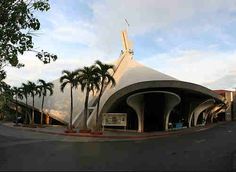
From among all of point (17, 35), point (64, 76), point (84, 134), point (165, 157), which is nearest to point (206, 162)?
point (165, 157)

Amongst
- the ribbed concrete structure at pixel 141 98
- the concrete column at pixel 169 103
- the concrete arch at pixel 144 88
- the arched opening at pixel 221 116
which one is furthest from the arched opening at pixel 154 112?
the arched opening at pixel 221 116

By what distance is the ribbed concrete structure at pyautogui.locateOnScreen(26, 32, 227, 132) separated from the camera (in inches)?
1822

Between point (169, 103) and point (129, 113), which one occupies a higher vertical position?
point (169, 103)

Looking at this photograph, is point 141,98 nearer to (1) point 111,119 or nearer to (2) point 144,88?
(2) point 144,88

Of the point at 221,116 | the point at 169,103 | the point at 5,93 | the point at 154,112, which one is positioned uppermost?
the point at 169,103

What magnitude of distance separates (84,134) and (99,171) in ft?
86.0

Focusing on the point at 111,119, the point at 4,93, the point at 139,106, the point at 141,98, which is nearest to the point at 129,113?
the point at 139,106

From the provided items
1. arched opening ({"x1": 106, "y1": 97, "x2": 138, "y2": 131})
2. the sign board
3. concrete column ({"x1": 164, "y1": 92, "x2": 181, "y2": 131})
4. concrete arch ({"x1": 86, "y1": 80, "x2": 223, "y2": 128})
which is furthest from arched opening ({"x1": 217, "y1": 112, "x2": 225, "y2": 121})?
the sign board

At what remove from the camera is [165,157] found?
1908cm

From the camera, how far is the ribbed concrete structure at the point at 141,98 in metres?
46.3

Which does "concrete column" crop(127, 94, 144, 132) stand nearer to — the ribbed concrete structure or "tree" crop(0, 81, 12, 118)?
the ribbed concrete structure

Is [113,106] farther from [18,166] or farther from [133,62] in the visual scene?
[18,166]

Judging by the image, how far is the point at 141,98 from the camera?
4797cm

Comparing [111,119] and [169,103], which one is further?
[169,103]
